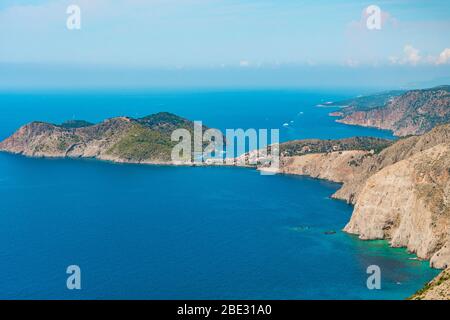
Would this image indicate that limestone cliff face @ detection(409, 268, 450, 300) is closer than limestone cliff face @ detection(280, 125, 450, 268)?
Yes

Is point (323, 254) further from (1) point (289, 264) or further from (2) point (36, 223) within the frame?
(2) point (36, 223)

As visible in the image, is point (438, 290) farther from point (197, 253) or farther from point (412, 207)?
point (197, 253)

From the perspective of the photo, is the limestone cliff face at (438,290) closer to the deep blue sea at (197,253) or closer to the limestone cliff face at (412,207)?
the deep blue sea at (197,253)

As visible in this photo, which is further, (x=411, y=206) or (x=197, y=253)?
(x=411, y=206)

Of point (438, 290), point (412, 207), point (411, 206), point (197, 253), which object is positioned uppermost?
point (411, 206)

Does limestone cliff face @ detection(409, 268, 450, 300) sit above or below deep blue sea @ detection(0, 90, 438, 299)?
above

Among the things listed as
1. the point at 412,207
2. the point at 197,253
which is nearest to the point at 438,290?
the point at 412,207

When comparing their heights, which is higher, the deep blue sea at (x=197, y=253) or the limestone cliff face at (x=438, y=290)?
the limestone cliff face at (x=438, y=290)

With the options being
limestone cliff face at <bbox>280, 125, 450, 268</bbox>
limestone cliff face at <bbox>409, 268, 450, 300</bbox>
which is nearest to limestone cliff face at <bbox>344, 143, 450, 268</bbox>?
limestone cliff face at <bbox>280, 125, 450, 268</bbox>

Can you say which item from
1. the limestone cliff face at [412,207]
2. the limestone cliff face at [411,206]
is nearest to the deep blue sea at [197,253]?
the limestone cliff face at [412,207]

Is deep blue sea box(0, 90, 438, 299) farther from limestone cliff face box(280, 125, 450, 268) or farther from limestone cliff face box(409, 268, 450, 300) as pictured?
limestone cliff face box(409, 268, 450, 300)

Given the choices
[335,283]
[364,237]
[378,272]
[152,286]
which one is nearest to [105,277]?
[152,286]
